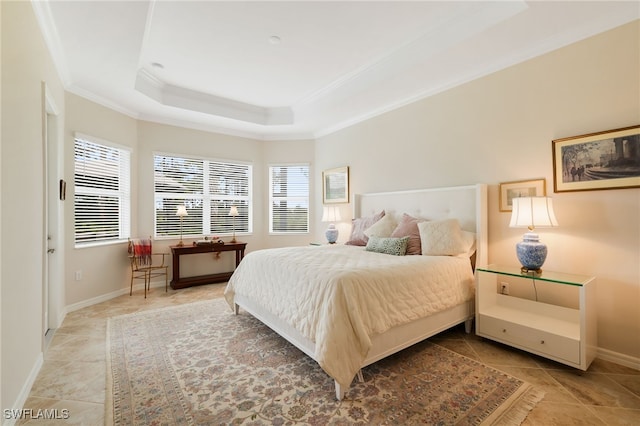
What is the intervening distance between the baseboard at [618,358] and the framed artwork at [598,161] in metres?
1.32

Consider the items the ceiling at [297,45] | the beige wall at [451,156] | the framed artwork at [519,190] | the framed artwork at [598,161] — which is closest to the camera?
the beige wall at [451,156]

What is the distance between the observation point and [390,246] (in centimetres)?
311

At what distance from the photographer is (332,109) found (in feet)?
14.5

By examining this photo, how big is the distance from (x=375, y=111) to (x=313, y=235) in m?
2.64

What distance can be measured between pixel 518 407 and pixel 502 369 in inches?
18.1

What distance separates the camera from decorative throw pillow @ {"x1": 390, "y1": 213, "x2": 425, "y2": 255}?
3.06 meters

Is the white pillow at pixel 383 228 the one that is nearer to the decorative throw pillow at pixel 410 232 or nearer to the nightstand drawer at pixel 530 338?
the decorative throw pillow at pixel 410 232

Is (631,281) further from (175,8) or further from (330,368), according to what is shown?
(175,8)

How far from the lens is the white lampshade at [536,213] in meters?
2.36

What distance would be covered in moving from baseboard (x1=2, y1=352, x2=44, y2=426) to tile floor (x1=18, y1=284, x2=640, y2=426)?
31 mm

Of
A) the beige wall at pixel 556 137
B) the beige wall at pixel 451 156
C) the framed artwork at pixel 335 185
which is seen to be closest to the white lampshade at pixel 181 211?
the beige wall at pixel 451 156

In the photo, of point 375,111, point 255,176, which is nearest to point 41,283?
point 255,176

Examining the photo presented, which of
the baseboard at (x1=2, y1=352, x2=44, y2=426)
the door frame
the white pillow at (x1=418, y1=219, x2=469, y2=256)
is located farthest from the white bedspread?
the door frame

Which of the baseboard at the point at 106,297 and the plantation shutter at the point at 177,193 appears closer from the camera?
the baseboard at the point at 106,297
